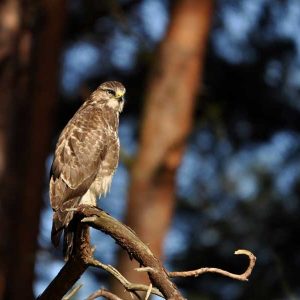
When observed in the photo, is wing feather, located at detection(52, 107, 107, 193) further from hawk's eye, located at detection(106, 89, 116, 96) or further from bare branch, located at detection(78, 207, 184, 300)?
bare branch, located at detection(78, 207, 184, 300)

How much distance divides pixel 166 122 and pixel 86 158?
3571mm

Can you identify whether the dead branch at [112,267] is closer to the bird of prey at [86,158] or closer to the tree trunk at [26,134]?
the bird of prey at [86,158]

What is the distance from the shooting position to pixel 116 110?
652cm

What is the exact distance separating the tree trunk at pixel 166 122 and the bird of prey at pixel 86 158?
9.22 feet

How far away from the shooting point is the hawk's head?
6492 millimetres

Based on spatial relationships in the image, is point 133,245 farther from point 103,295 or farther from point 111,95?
point 111,95

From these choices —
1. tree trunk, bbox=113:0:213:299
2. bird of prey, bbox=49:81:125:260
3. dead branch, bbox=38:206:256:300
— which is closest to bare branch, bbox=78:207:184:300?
dead branch, bbox=38:206:256:300

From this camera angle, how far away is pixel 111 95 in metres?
6.52

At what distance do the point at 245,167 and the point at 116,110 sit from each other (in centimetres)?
649

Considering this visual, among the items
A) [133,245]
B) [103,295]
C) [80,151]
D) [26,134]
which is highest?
[133,245]

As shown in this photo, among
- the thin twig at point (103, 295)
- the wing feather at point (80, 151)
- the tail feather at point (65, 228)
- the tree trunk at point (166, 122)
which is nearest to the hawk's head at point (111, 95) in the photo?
the wing feather at point (80, 151)

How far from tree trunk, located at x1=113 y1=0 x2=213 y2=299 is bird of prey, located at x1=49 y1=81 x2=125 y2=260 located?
2.81 metres

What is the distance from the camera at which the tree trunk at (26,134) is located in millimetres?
8234

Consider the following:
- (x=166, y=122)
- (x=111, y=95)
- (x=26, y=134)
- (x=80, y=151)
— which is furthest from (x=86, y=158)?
(x=166, y=122)
